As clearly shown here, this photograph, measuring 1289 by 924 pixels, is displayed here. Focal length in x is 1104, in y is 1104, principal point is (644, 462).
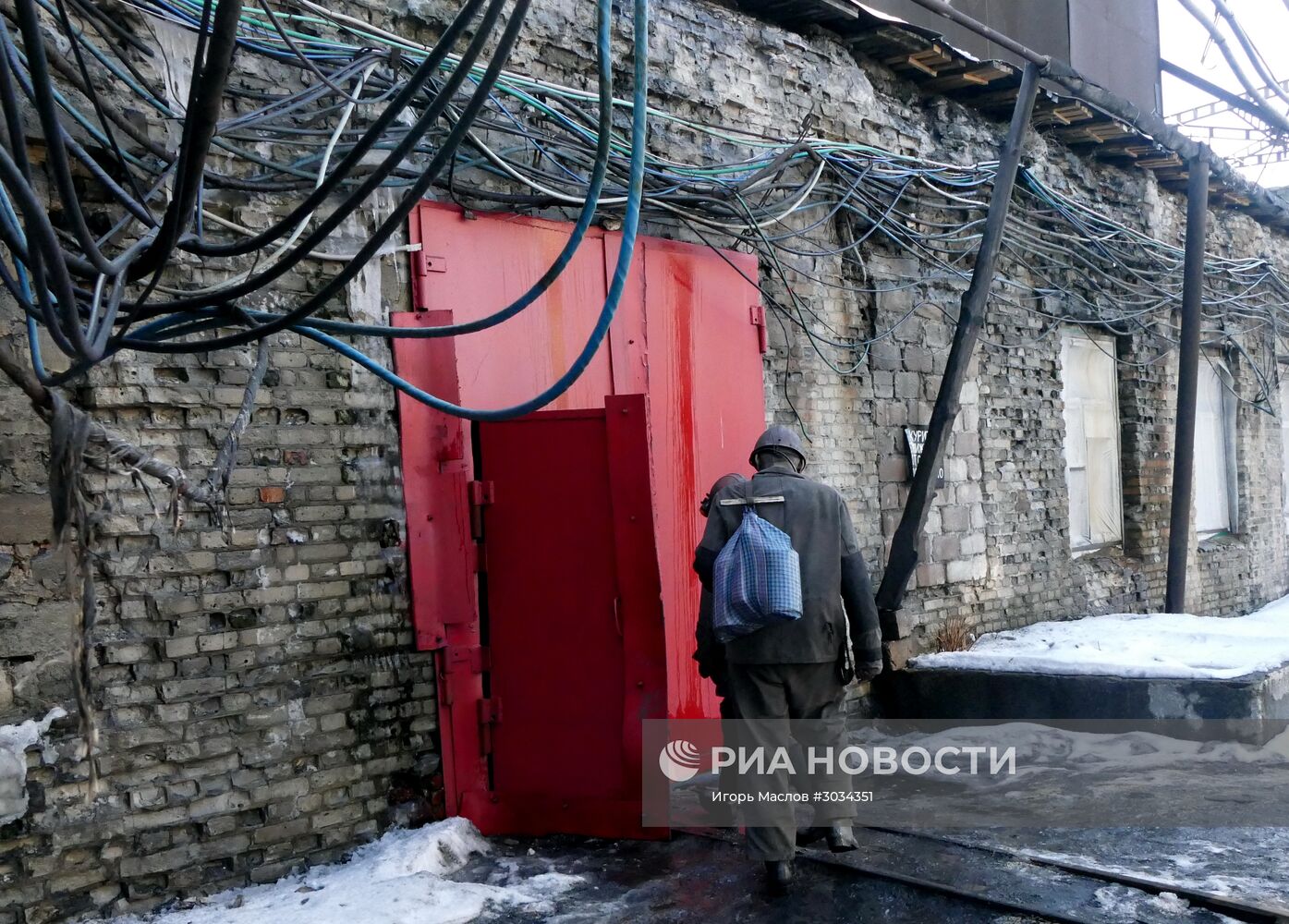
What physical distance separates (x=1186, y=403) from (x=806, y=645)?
5.40 metres

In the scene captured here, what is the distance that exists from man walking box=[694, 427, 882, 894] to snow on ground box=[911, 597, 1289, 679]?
8.30ft

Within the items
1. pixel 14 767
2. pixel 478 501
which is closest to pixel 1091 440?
pixel 478 501

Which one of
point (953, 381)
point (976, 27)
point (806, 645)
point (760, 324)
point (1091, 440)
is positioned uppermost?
point (976, 27)

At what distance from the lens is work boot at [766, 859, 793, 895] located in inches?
148

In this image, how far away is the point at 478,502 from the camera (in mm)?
4539

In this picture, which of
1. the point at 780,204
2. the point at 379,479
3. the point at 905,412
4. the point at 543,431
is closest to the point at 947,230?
the point at 905,412

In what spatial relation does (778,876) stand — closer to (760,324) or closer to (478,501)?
(478,501)

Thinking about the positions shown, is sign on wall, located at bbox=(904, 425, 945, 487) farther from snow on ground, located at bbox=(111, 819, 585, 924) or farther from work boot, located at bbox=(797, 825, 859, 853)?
snow on ground, located at bbox=(111, 819, 585, 924)

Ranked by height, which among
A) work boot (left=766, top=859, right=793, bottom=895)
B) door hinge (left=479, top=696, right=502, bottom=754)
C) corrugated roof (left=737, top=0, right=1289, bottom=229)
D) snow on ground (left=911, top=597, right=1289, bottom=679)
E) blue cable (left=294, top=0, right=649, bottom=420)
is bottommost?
work boot (left=766, top=859, right=793, bottom=895)

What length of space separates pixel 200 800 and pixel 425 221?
7.80 ft

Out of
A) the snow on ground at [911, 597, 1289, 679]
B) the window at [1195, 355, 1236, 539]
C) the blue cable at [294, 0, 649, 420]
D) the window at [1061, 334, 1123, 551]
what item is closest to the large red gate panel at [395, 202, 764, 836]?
the blue cable at [294, 0, 649, 420]

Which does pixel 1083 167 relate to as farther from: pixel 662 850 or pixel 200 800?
pixel 200 800

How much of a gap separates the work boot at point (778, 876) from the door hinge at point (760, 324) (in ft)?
9.95

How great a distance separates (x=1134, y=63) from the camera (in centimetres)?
1097
